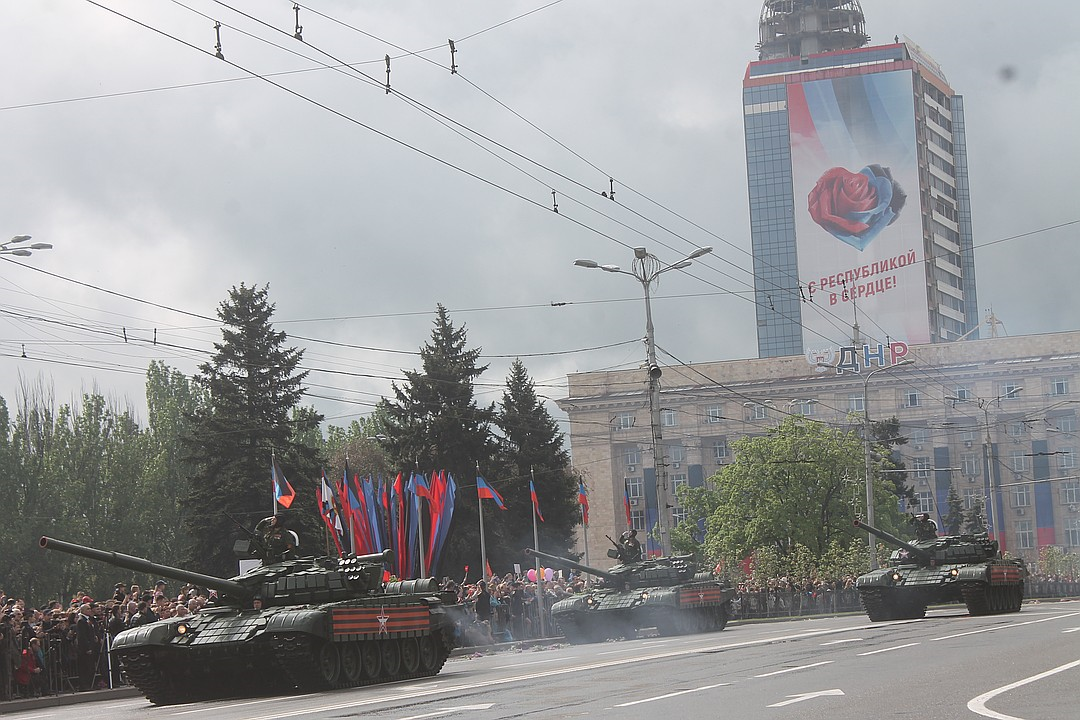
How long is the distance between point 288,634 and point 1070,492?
84655 millimetres

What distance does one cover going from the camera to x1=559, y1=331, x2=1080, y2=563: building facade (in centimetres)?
9131

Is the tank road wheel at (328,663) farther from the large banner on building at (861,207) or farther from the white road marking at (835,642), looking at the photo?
the large banner on building at (861,207)

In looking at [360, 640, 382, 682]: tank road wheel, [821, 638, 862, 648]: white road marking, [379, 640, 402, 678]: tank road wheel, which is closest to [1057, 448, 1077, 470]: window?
[821, 638, 862, 648]: white road marking

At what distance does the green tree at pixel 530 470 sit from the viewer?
66.8 meters

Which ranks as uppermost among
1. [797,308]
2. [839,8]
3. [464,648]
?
[839,8]

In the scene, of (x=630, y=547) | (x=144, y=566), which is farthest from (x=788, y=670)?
(x=630, y=547)

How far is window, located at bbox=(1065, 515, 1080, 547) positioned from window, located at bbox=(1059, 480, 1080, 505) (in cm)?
107

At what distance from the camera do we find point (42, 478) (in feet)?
208

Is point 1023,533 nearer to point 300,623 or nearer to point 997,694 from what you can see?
point 300,623

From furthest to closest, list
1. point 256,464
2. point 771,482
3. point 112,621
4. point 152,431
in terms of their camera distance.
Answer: point 152,431 < point 771,482 < point 256,464 < point 112,621

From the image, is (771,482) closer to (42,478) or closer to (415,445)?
(415,445)

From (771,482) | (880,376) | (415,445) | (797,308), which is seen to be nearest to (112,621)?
(415,445)

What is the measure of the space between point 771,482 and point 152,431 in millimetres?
29779

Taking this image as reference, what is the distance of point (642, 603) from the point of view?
1308 inches
